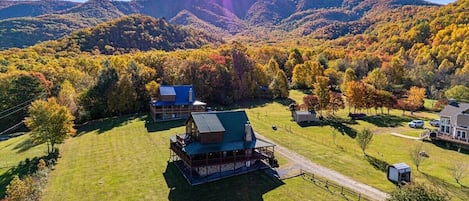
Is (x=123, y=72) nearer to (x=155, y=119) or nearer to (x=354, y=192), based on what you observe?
(x=155, y=119)

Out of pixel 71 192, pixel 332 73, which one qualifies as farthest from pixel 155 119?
pixel 332 73

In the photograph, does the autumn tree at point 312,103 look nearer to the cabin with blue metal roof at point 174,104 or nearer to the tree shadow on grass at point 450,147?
the cabin with blue metal roof at point 174,104

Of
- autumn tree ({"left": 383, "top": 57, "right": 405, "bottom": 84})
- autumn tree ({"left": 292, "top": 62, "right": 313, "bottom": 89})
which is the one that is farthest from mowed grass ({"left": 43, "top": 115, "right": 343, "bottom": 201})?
autumn tree ({"left": 383, "top": 57, "right": 405, "bottom": 84})

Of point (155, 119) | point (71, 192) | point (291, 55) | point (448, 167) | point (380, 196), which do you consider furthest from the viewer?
point (291, 55)

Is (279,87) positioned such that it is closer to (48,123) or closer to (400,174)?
(400,174)

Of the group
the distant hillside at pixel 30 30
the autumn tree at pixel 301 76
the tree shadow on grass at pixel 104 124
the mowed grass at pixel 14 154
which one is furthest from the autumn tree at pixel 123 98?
the distant hillside at pixel 30 30

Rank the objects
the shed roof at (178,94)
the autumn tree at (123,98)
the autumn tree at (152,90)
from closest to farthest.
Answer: the shed roof at (178,94), the autumn tree at (123,98), the autumn tree at (152,90)
